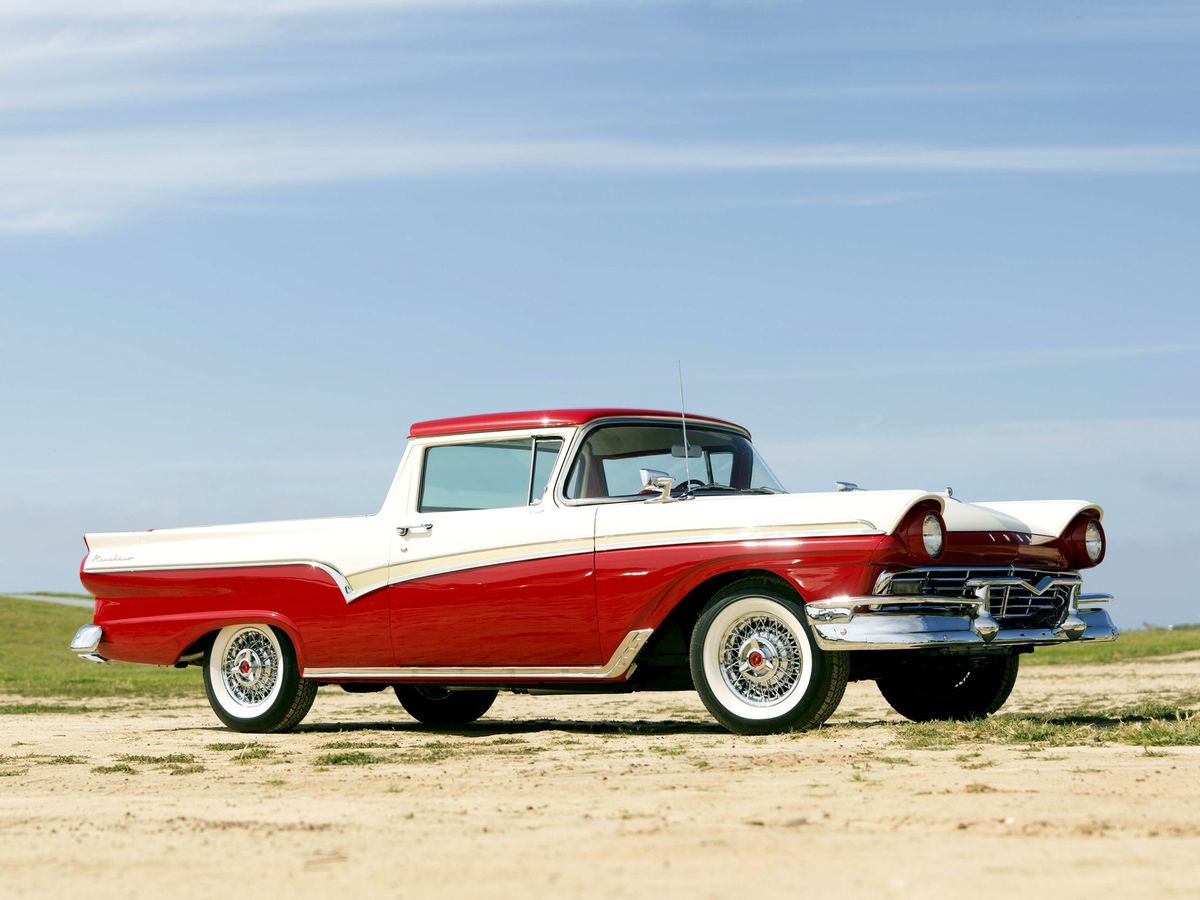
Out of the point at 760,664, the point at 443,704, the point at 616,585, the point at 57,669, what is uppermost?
the point at 616,585

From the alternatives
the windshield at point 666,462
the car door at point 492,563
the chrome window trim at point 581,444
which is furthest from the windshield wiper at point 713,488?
the car door at point 492,563

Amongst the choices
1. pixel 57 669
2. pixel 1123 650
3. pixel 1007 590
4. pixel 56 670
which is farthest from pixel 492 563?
pixel 1123 650

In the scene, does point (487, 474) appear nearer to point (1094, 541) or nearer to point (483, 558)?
point (483, 558)

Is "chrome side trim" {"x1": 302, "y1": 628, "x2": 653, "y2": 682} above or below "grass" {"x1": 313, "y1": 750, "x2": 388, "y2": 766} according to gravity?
above

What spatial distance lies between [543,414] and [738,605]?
1.99m

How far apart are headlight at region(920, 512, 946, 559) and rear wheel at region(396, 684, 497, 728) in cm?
443

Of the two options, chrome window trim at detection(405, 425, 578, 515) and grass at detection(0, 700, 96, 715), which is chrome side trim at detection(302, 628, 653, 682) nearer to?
chrome window trim at detection(405, 425, 578, 515)

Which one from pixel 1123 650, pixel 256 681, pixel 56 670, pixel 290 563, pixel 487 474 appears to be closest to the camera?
pixel 487 474

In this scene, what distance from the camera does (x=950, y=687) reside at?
35.4 ft

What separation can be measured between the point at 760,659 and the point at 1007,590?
1.59m

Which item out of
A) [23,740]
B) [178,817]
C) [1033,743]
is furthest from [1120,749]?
[23,740]

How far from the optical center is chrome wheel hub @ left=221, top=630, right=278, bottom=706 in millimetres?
11477

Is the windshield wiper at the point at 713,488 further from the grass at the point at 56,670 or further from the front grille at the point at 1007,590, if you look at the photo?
the grass at the point at 56,670

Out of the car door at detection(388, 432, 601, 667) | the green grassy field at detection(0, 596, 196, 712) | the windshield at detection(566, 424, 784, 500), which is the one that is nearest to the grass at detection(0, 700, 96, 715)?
the green grassy field at detection(0, 596, 196, 712)
